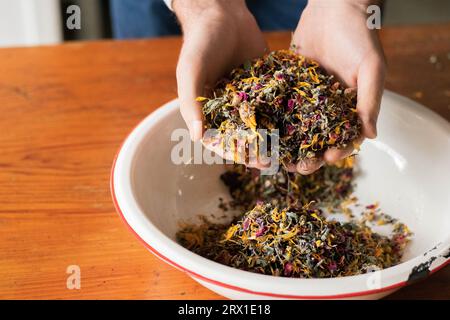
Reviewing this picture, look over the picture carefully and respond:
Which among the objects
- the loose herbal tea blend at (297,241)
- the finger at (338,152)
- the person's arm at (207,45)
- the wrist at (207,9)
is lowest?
the loose herbal tea blend at (297,241)

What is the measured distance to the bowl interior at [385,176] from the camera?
1.14m

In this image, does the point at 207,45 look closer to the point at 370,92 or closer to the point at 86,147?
the point at 370,92

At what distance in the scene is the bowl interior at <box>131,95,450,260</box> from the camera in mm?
1142

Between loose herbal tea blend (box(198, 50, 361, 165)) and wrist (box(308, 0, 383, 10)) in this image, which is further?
wrist (box(308, 0, 383, 10))

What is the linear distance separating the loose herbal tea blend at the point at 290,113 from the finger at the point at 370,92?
2 cm

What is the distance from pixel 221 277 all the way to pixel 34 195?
24.3 inches

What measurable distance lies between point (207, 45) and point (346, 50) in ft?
1.03

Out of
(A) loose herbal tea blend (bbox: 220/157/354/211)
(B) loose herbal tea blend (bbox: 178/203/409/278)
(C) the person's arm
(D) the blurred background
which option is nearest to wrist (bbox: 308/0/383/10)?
(C) the person's arm

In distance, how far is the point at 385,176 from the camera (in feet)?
4.21

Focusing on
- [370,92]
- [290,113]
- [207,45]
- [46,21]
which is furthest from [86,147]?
[46,21]

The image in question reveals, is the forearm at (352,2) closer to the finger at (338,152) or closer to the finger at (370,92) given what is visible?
the finger at (370,92)

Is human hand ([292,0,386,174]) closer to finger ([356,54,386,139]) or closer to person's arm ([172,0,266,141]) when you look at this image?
finger ([356,54,386,139])

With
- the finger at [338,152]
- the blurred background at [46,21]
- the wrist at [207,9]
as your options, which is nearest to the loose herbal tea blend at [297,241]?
the finger at [338,152]

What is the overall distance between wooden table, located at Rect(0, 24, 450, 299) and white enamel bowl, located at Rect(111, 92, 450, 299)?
12cm
